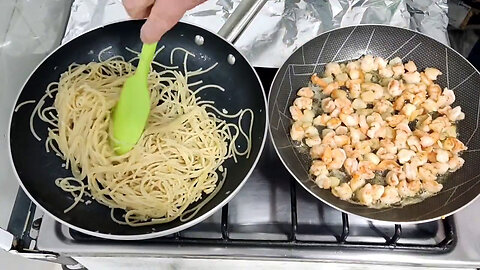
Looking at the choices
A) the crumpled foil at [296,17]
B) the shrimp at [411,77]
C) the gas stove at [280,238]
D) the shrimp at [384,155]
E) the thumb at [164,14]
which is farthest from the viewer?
the crumpled foil at [296,17]

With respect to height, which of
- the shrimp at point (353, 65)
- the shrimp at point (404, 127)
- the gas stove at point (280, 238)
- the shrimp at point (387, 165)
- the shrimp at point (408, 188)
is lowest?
the gas stove at point (280, 238)

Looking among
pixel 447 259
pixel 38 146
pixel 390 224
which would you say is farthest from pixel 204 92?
pixel 447 259

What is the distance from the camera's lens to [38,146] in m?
1.03

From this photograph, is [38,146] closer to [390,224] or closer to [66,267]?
[66,267]

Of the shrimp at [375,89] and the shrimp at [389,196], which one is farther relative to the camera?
the shrimp at [375,89]

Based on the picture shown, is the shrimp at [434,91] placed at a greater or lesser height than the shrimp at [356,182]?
greater

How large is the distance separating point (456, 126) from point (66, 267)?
934 millimetres

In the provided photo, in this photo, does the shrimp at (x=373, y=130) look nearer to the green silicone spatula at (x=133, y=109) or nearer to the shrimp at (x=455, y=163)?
the shrimp at (x=455, y=163)

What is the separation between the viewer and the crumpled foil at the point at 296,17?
4.40 feet

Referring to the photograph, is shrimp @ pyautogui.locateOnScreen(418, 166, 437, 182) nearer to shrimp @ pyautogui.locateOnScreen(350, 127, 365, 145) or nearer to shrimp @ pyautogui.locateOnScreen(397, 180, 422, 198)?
shrimp @ pyautogui.locateOnScreen(397, 180, 422, 198)

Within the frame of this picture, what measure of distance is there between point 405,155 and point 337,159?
0.14m

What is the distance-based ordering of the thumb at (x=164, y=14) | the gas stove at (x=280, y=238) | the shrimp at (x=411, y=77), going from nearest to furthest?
the thumb at (x=164, y=14) → the gas stove at (x=280, y=238) → the shrimp at (x=411, y=77)

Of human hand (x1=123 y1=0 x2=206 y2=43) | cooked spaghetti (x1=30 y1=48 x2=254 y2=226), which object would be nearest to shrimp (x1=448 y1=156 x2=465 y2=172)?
cooked spaghetti (x1=30 y1=48 x2=254 y2=226)

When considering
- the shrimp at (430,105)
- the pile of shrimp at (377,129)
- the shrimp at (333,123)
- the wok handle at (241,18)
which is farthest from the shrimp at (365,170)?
the wok handle at (241,18)
